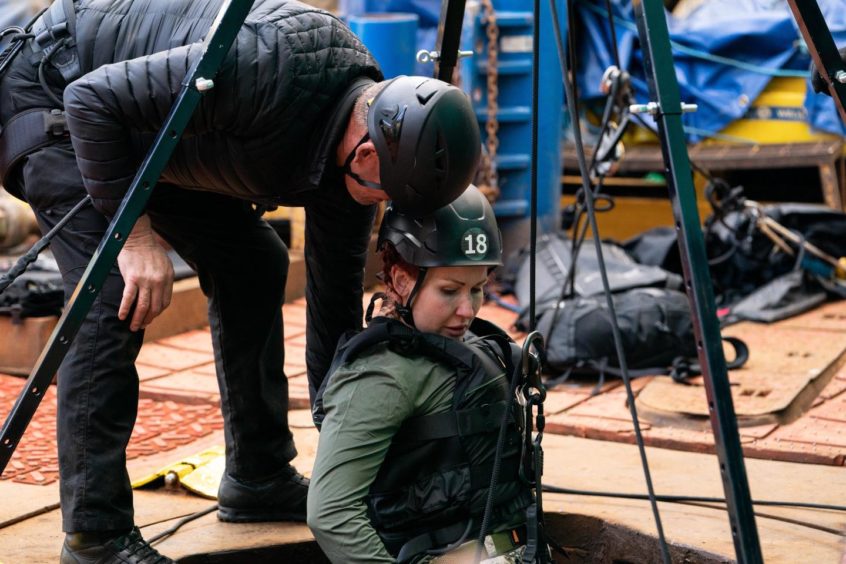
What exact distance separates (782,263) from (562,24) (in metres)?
2.17

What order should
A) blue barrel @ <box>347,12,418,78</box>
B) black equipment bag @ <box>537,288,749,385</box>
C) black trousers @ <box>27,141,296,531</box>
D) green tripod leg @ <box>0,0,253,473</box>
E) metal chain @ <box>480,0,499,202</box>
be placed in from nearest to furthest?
green tripod leg @ <box>0,0,253,473</box> → black trousers @ <box>27,141,296,531</box> → black equipment bag @ <box>537,288,749,385</box> → blue barrel @ <box>347,12,418,78</box> → metal chain @ <box>480,0,499,202</box>

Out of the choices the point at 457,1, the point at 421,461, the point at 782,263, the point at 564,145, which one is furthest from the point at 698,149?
the point at 421,461

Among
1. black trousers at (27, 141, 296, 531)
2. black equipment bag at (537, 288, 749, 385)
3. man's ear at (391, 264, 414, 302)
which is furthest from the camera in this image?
black equipment bag at (537, 288, 749, 385)

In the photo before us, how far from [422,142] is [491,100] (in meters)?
4.88

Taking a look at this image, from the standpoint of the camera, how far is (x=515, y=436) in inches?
122

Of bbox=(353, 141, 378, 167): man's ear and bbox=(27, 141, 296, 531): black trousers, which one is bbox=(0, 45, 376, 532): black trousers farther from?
bbox=(353, 141, 378, 167): man's ear

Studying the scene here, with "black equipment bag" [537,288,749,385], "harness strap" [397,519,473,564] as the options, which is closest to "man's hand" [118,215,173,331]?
"harness strap" [397,519,473,564]

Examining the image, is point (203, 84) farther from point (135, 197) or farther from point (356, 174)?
point (356, 174)

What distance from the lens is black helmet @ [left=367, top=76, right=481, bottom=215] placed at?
2852mm

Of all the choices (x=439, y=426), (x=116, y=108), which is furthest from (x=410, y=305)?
(x=116, y=108)

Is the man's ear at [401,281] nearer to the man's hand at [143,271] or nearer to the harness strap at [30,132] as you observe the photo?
the man's hand at [143,271]

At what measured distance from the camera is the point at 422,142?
2.85 metres

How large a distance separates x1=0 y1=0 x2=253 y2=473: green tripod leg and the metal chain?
476 centimetres

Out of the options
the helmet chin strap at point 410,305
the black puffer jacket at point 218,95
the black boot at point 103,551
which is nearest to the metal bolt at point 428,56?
the black puffer jacket at point 218,95
